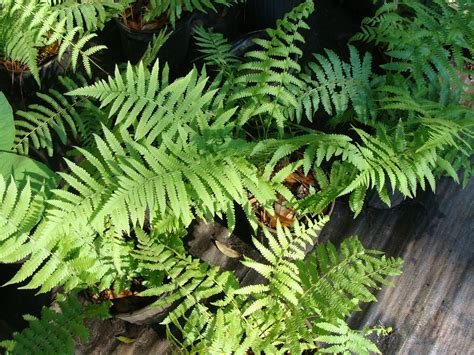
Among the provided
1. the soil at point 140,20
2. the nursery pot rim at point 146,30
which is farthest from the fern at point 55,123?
the soil at point 140,20

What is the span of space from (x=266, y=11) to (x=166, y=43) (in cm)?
73

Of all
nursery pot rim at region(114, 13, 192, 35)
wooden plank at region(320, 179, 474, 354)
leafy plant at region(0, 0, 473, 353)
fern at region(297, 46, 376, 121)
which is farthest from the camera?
nursery pot rim at region(114, 13, 192, 35)

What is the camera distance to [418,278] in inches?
94.7

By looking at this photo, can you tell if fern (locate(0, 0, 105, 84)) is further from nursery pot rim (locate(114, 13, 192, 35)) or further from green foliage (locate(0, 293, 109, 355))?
green foliage (locate(0, 293, 109, 355))

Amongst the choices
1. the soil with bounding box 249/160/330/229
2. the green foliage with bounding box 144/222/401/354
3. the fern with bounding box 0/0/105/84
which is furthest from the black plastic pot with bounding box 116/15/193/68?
the green foliage with bounding box 144/222/401/354

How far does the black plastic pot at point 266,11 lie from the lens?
9.77ft

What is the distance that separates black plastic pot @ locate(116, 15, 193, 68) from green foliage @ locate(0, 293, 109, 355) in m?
1.64

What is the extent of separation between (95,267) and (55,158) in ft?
3.89

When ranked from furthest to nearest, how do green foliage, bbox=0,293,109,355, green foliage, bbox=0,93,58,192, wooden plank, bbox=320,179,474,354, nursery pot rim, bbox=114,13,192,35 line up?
nursery pot rim, bbox=114,13,192,35, wooden plank, bbox=320,179,474,354, green foliage, bbox=0,93,58,192, green foliage, bbox=0,293,109,355

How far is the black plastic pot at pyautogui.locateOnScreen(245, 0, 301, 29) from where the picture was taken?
9.77 ft

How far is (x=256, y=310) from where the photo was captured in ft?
6.07

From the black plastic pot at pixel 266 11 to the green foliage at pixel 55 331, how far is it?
2.15 metres

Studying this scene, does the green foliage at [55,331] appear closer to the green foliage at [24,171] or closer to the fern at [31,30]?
the green foliage at [24,171]

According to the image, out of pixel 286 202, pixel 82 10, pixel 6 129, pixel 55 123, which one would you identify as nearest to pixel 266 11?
pixel 82 10
